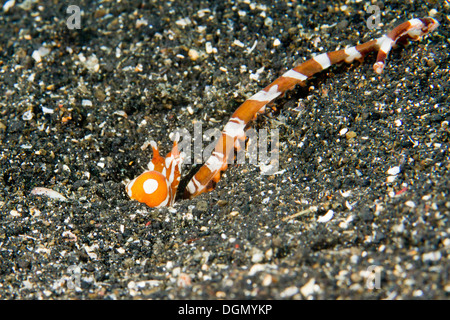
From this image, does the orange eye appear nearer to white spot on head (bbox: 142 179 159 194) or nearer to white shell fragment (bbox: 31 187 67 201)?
white spot on head (bbox: 142 179 159 194)

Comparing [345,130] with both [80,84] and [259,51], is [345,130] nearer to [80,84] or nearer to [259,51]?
[259,51]

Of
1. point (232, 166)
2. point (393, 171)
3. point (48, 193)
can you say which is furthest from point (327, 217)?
point (48, 193)

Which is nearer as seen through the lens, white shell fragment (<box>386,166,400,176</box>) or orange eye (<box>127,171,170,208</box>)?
white shell fragment (<box>386,166,400,176</box>)

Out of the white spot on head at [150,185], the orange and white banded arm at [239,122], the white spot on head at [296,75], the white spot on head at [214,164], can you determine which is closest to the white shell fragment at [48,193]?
the orange and white banded arm at [239,122]

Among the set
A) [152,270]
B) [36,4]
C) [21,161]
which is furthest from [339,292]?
[36,4]

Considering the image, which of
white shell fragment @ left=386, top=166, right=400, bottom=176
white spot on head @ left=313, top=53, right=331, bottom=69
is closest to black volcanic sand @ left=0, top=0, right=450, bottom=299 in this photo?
white shell fragment @ left=386, top=166, right=400, bottom=176

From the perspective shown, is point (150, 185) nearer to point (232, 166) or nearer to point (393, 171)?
point (232, 166)

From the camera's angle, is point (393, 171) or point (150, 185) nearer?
point (393, 171)
